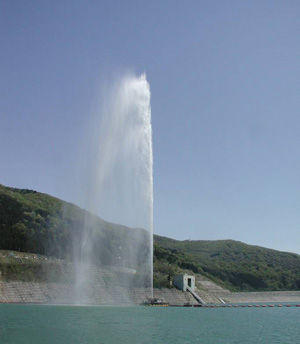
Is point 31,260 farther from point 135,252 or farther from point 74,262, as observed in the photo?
point 135,252

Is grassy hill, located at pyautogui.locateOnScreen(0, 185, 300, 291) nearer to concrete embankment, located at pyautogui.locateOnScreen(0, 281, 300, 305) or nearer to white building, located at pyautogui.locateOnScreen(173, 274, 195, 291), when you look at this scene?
white building, located at pyautogui.locateOnScreen(173, 274, 195, 291)

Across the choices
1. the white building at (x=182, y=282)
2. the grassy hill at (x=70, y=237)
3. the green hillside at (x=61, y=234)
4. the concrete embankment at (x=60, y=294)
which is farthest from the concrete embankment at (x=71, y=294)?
the green hillside at (x=61, y=234)

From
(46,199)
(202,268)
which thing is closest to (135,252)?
(46,199)

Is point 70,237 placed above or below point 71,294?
above

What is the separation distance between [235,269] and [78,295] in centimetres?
8820

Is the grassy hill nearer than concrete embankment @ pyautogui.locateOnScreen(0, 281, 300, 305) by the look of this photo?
No

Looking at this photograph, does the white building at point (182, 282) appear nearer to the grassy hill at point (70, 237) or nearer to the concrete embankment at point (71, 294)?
the concrete embankment at point (71, 294)

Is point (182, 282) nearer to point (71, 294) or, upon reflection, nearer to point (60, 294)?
point (71, 294)

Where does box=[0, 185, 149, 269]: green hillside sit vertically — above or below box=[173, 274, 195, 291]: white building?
above

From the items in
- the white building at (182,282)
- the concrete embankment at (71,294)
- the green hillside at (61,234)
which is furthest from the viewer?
the white building at (182,282)

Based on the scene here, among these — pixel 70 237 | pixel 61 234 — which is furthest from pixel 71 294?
pixel 61 234

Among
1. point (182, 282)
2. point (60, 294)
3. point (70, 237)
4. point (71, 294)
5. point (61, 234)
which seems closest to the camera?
point (60, 294)

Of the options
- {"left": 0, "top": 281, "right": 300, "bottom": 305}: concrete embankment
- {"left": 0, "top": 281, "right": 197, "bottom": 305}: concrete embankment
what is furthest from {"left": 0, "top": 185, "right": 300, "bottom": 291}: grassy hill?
{"left": 0, "top": 281, "right": 197, "bottom": 305}: concrete embankment

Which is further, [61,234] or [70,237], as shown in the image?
[61,234]
